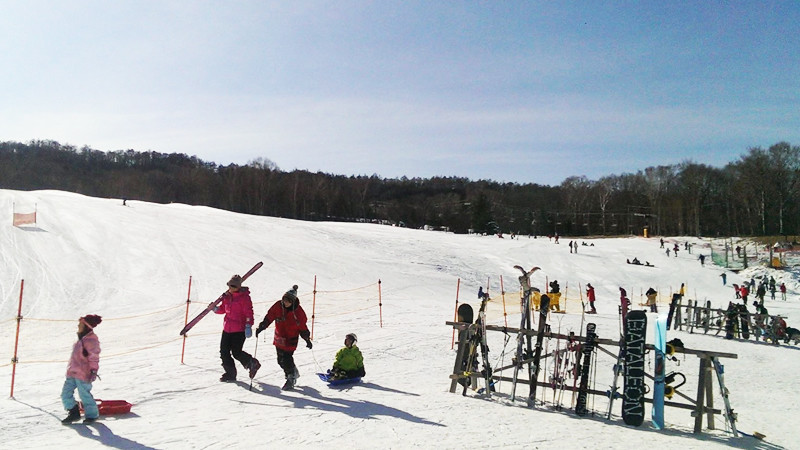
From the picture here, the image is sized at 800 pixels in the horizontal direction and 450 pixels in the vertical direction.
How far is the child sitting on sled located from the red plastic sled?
130 inches

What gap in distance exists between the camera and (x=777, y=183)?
7012 centimetres

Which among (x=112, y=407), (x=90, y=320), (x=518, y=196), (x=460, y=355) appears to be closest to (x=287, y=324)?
(x=112, y=407)

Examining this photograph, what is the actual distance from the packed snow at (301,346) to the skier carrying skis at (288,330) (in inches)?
16.8

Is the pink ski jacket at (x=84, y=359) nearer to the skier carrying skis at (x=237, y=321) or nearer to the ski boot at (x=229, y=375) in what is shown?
the skier carrying skis at (x=237, y=321)

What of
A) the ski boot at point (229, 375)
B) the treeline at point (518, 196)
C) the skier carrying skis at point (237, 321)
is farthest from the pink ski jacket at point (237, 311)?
the treeline at point (518, 196)

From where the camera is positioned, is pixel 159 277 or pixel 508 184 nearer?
pixel 159 277

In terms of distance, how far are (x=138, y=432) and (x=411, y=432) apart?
3.31 meters

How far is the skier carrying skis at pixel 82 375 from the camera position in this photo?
22.1ft

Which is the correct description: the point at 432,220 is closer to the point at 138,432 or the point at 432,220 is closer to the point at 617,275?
the point at 617,275

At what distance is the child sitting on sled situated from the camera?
377 inches

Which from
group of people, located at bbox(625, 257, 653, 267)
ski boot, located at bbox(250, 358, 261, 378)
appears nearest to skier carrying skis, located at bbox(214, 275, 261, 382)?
ski boot, located at bbox(250, 358, 261, 378)

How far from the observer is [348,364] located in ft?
31.9

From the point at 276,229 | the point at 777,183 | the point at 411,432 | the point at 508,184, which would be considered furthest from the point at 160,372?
the point at 508,184

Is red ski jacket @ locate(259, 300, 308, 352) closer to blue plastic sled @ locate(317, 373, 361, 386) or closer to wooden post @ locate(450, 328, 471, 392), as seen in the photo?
blue plastic sled @ locate(317, 373, 361, 386)
